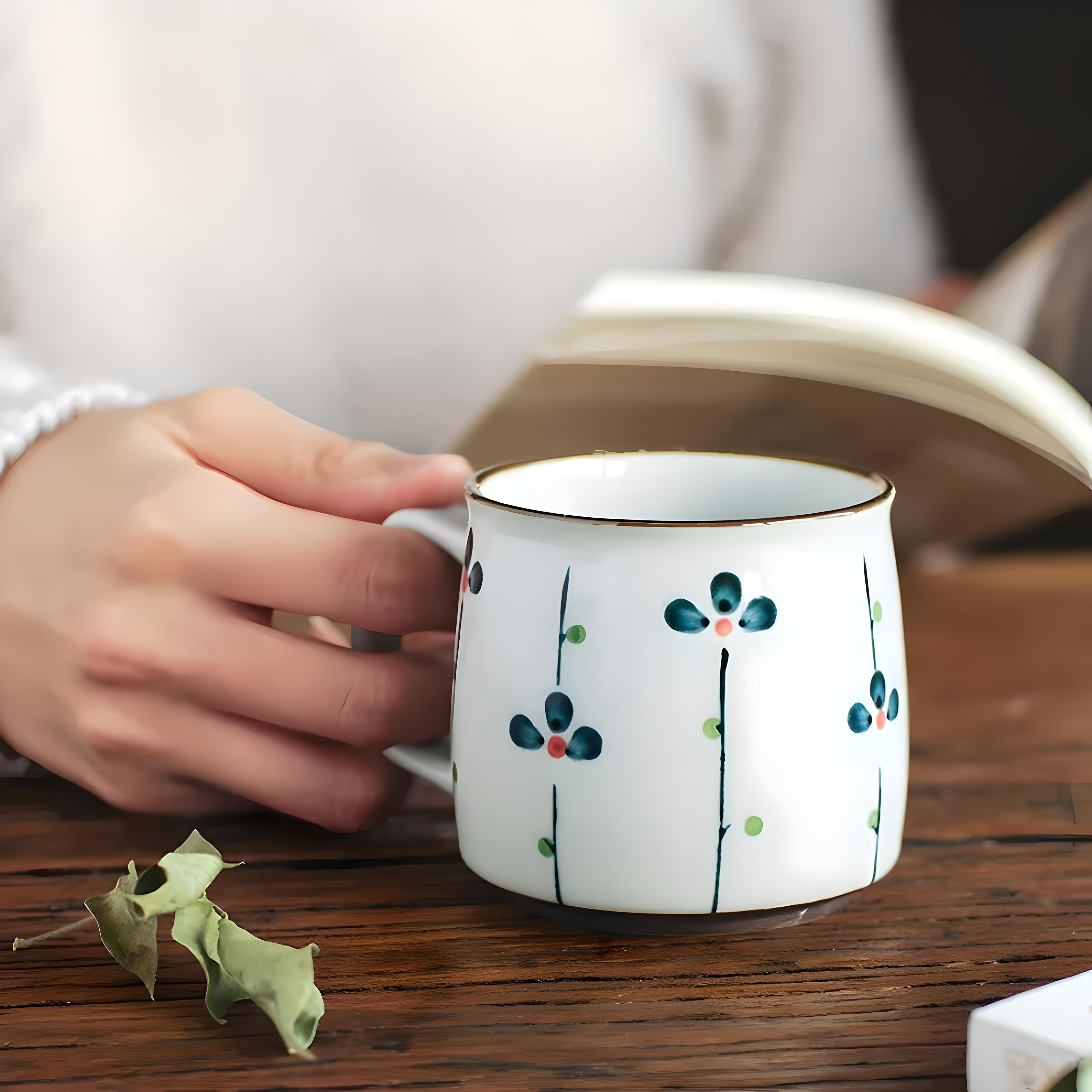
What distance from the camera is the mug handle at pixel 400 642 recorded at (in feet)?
1.58

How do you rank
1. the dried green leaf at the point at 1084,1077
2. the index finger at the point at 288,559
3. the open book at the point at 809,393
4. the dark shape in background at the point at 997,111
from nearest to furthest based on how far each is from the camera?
1. the dried green leaf at the point at 1084,1077
2. the index finger at the point at 288,559
3. the open book at the point at 809,393
4. the dark shape in background at the point at 997,111

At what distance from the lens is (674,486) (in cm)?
51

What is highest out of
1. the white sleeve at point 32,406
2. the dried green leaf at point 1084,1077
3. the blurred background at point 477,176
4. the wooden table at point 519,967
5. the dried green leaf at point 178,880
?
the blurred background at point 477,176

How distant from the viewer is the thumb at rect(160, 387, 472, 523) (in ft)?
1.71

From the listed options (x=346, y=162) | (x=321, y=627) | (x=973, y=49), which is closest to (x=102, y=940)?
(x=321, y=627)

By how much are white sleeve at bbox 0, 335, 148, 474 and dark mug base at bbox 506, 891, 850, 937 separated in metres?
0.33

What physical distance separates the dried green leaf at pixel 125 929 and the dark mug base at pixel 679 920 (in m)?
0.12

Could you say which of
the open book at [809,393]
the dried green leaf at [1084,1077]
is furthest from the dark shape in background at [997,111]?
the dried green leaf at [1084,1077]

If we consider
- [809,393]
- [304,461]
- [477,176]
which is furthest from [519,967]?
[477,176]

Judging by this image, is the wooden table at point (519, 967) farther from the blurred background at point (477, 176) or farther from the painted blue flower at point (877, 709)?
the blurred background at point (477, 176)

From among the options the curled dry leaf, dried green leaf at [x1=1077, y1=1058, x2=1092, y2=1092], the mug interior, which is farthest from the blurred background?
dried green leaf at [x1=1077, y1=1058, x2=1092, y2=1092]

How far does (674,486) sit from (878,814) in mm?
161

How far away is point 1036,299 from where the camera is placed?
3.08 ft

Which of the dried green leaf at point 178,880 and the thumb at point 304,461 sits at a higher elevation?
the thumb at point 304,461
